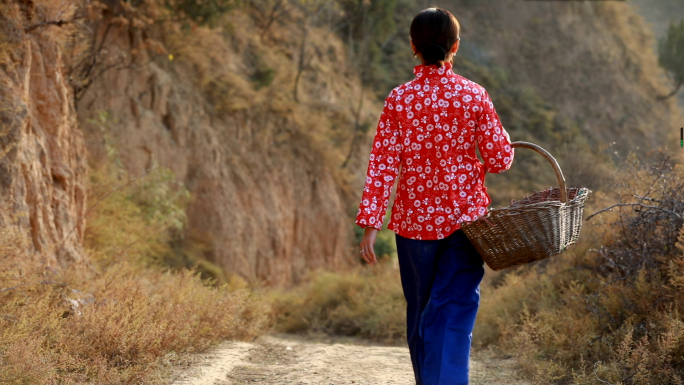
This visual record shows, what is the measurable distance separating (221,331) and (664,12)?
40.8 meters

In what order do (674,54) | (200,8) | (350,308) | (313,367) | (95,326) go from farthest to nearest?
(674,54) → (200,8) → (350,308) → (313,367) → (95,326)

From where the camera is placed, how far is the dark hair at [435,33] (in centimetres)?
314

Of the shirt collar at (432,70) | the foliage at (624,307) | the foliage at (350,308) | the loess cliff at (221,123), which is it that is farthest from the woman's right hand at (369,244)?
the foliage at (350,308)

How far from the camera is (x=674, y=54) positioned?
26609 mm

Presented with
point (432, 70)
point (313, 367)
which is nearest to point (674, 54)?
point (313, 367)

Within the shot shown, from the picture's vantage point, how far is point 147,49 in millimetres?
11078

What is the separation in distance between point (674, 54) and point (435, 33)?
2732 cm

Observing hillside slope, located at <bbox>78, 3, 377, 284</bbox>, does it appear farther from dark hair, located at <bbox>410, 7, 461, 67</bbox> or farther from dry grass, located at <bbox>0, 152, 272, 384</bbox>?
dark hair, located at <bbox>410, 7, 461, 67</bbox>

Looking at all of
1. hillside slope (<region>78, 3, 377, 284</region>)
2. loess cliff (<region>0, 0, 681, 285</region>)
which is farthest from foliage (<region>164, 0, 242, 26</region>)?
hillside slope (<region>78, 3, 377, 284</region>)

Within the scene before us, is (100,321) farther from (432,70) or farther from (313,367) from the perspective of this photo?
(432,70)

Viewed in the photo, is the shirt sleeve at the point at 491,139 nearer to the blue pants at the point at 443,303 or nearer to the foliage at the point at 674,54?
the blue pants at the point at 443,303

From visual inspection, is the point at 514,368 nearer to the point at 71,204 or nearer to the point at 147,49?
the point at 71,204

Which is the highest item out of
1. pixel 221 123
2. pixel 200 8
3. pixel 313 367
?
pixel 200 8

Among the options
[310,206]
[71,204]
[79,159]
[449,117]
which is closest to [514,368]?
[449,117]
